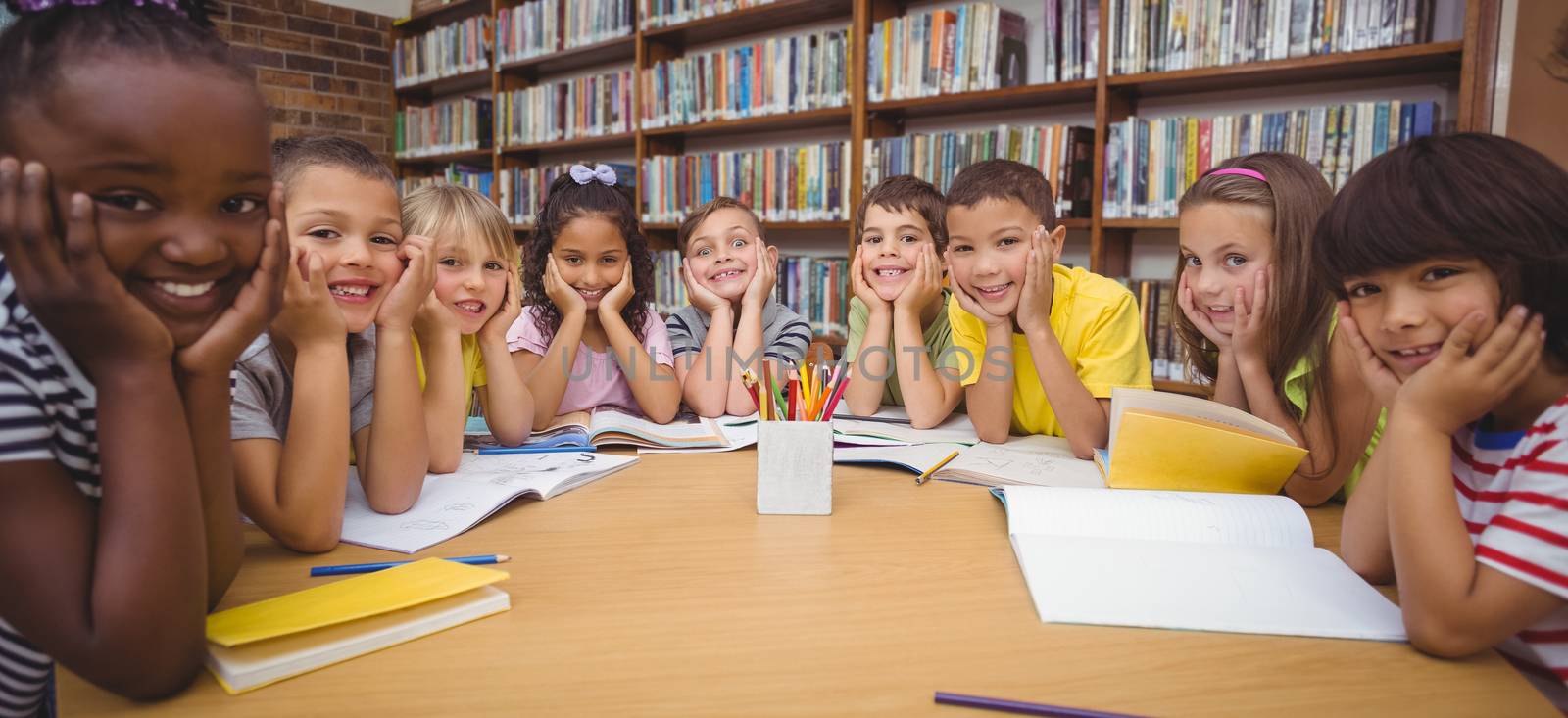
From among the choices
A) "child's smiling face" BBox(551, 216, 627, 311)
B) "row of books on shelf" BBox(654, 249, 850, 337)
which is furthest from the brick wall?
"child's smiling face" BBox(551, 216, 627, 311)

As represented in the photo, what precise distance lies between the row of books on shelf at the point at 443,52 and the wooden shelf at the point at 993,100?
2.29 meters

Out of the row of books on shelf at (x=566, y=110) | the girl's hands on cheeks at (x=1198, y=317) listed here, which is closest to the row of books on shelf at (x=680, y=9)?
the row of books on shelf at (x=566, y=110)

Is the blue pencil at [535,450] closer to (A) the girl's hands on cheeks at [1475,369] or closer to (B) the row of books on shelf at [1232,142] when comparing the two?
(A) the girl's hands on cheeks at [1475,369]

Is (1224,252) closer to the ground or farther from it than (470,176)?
closer to the ground

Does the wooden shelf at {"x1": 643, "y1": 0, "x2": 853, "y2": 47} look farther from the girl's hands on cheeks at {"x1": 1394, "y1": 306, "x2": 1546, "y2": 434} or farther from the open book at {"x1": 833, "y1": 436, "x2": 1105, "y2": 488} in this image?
the girl's hands on cheeks at {"x1": 1394, "y1": 306, "x2": 1546, "y2": 434}

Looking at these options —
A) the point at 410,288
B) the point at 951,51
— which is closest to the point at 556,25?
the point at 951,51

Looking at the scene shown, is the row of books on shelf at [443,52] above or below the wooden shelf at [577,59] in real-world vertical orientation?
above

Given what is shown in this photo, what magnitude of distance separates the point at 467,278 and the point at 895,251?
85 centimetres

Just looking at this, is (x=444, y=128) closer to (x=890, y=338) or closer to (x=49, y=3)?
(x=890, y=338)

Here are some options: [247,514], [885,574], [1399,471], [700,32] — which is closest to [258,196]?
[247,514]

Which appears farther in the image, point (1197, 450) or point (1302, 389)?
point (1302, 389)

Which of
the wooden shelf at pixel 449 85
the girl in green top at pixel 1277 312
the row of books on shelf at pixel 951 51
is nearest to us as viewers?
the girl in green top at pixel 1277 312

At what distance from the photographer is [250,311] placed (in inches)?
24.5

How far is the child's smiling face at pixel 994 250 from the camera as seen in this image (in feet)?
5.16
